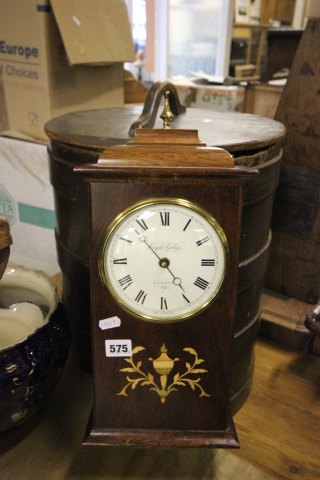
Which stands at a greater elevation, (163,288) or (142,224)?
(142,224)

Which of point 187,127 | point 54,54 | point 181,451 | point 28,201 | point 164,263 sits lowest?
point 181,451

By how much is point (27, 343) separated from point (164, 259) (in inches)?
13.7

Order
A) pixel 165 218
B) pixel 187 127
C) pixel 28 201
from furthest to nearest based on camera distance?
1. pixel 28 201
2. pixel 187 127
3. pixel 165 218

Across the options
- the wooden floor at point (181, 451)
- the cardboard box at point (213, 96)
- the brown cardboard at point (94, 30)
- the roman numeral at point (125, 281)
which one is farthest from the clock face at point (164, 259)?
the cardboard box at point (213, 96)

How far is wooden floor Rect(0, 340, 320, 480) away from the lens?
0.95 m

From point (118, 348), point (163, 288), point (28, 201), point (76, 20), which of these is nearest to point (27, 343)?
point (118, 348)

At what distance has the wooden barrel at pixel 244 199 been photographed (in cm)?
96

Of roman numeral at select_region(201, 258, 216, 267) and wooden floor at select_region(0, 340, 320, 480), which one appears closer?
roman numeral at select_region(201, 258, 216, 267)

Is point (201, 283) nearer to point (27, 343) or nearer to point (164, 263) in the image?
point (164, 263)

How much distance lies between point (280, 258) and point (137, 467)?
750 mm

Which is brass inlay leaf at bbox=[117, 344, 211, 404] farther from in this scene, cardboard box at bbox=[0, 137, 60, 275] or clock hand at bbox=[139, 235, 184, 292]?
cardboard box at bbox=[0, 137, 60, 275]

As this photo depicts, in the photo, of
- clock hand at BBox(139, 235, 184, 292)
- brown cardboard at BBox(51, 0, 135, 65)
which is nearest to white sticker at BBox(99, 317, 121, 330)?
clock hand at BBox(139, 235, 184, 292)

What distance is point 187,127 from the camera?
106cm

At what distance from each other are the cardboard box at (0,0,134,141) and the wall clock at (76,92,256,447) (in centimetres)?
75
